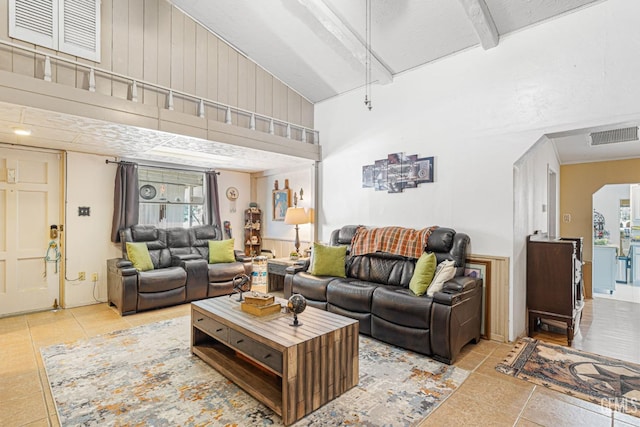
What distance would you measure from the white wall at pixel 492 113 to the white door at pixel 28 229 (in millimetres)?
4191

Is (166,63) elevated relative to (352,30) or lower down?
lower down

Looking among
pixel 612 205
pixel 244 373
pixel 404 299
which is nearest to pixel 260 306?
pixel 244 373

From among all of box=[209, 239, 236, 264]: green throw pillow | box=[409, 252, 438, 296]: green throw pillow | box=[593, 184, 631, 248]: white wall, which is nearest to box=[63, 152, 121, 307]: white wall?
box=[209, 239, 236, 264]: green throw pillow

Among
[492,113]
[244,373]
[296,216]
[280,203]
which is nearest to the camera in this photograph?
[244,373]

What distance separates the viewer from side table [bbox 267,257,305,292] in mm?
4824

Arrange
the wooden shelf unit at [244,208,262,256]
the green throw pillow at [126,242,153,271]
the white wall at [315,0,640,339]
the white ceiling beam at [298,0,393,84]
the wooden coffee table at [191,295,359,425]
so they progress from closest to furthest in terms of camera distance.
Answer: the wooden coffee table at [191,295,359,425] → the white wall at [315,0,640,339] → the white ceiling beam at [298,0,393,84] → the green throw pillow at [126,242,153,271] → the wooden shelf unit at [244,208,262,256]

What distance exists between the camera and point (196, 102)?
4234 millimetres

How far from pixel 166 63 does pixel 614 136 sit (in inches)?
237

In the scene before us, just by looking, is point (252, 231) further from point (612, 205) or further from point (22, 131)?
point (612, 205)

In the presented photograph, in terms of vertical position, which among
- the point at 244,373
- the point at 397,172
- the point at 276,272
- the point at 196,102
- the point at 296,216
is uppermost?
the point at 196,102

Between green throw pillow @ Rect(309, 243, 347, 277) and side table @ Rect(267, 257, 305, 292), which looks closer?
green throw pillow @ Rect(309, 243, 347, 277)

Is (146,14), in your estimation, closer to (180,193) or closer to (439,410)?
(180,193)

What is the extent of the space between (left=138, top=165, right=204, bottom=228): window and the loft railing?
1739 mm

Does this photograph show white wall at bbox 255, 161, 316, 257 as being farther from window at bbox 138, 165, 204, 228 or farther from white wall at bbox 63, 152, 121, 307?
white wall at bbox 63, 152, 121, 307
